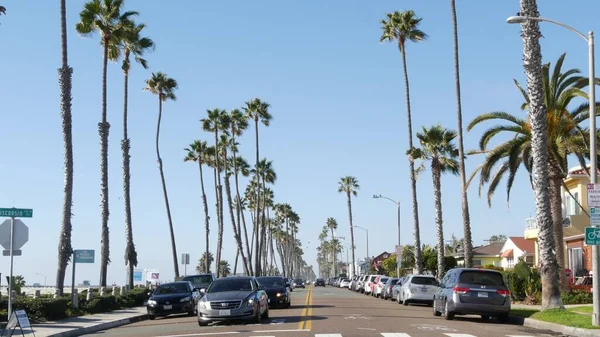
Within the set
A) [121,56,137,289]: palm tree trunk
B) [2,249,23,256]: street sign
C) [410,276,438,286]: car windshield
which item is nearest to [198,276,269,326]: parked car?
[2,249,23,256]: street sign

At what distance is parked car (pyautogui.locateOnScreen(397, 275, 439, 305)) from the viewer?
3481 centimetres

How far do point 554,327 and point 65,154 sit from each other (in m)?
20.1

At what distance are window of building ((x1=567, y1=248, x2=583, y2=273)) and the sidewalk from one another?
2509cm

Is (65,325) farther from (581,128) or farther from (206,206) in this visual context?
(206,206)

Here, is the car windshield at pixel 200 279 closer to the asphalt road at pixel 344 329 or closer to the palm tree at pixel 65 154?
the palm tree at pixel 65 154

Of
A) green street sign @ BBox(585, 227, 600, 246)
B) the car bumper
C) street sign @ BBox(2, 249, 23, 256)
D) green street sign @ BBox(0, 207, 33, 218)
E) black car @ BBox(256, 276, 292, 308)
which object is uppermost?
green street sign @ BBox(0, 207, 33, 218)

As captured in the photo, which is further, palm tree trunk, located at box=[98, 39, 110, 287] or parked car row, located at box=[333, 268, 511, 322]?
palm tree trunk, located at box=[98, 39, 110, 287]

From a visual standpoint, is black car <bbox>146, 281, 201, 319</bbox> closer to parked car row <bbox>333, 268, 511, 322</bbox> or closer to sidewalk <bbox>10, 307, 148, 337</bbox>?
sidewalk <bbox>10, 307, 148, 337</bbox>

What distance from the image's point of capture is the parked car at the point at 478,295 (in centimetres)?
2309

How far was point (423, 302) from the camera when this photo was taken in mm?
35250

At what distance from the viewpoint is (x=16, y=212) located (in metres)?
20.0

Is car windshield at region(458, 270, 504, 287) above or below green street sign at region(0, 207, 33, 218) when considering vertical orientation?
below

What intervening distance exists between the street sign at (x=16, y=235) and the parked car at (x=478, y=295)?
12.4 metres

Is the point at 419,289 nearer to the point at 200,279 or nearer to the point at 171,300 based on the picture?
the point at 200,279
